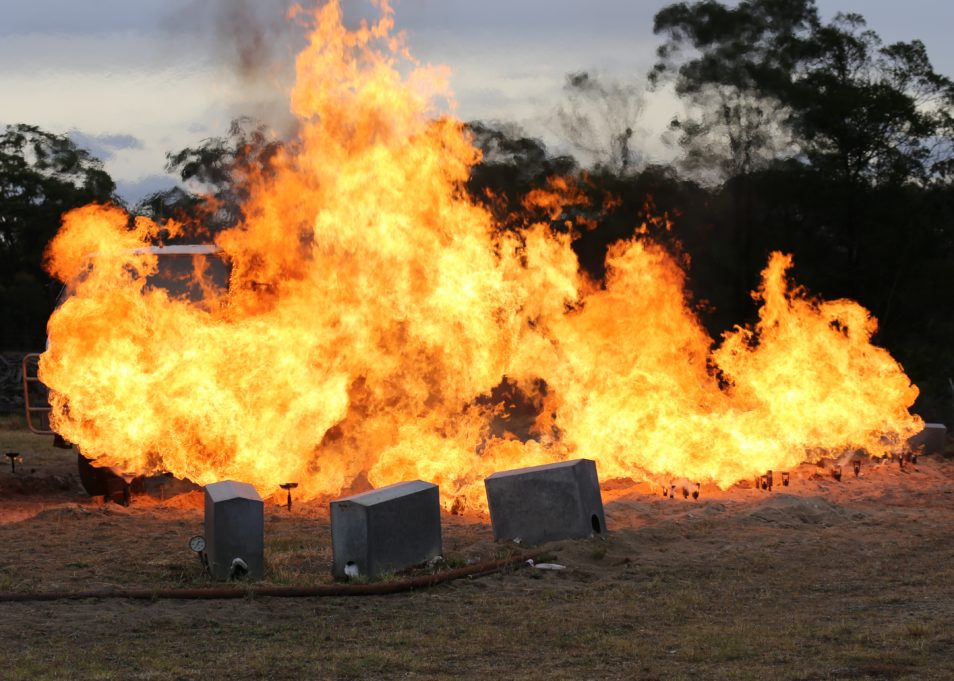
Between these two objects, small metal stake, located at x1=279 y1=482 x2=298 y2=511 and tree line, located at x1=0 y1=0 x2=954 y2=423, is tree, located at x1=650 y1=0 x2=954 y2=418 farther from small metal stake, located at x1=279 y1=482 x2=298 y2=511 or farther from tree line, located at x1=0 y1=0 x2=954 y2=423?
small metal stake, located at x1=279 y1=482 x2=298 y2=511

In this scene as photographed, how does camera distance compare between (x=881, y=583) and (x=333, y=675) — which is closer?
(x=333, y=675)

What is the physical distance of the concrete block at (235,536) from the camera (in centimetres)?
1027

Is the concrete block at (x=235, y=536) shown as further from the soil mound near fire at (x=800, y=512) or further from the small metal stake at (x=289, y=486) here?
the soil mound near fire at (x=800, y=512)

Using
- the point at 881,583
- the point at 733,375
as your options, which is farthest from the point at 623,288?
the point at 881,583

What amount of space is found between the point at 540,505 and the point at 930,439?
9.67 m

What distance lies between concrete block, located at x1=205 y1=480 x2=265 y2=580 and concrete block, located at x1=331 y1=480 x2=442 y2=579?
0.69 m

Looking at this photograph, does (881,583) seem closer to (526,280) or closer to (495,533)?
(495,533)

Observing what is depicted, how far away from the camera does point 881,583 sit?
10328 millimetres

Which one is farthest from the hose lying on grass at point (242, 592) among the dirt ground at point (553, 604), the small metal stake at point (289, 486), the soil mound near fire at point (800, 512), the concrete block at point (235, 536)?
the soil mound near fire at point (800, 512)

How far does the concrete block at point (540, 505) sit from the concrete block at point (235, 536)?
105 inches

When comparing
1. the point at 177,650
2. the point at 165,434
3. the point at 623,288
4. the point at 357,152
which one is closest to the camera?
the point at 177,650

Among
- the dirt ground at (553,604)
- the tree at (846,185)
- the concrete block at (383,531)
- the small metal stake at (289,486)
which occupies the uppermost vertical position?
the tree at (846,185)

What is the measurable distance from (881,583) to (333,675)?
5404 mm

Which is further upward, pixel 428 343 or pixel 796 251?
pixel 796 251
